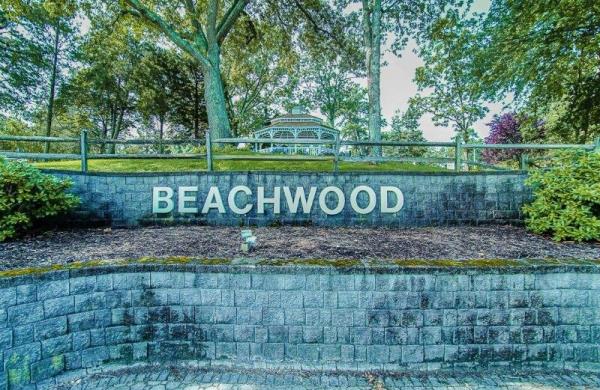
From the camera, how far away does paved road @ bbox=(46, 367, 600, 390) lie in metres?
2.34

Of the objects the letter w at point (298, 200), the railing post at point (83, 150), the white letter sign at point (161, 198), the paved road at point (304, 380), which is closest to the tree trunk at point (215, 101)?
the railing post at point (83, 150)

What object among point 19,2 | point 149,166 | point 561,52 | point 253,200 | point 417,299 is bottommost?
point 417,299

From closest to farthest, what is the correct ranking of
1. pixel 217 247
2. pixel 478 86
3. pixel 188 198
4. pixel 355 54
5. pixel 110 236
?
pixel 217 247 < pixel 110 236 < pixel 188 198 < pixel 478 86 < pixel 355 54

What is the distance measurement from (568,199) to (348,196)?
310 centimetres

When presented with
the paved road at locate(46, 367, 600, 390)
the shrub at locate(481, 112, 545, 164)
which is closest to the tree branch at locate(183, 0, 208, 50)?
the paved road at locate(46, 367, 600, 390)

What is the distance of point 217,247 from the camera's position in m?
3.61

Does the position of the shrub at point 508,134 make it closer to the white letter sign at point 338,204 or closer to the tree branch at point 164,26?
the white letter sign at point 338,204

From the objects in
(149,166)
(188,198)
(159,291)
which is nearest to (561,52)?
(188,198)

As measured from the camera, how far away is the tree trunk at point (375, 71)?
870 centimetres

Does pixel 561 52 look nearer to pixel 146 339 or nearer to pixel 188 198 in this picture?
pixel 188 198

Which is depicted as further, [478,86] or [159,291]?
[478,86]

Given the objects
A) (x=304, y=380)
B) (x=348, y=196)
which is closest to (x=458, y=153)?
(x=348, y=196)

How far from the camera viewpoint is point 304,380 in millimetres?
2416

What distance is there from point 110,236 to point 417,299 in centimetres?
413
